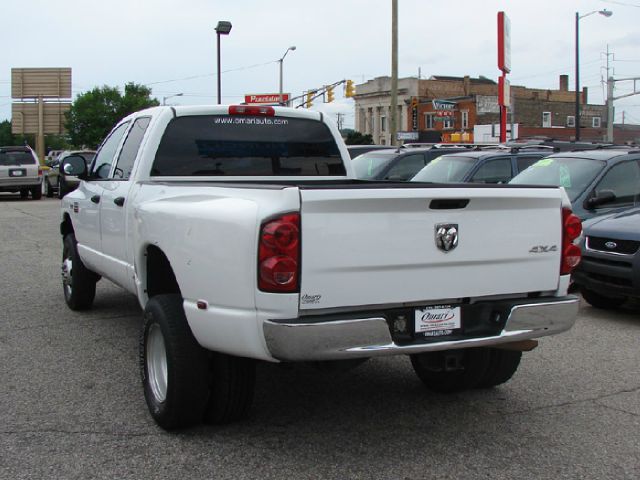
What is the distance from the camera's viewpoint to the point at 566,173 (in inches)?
388

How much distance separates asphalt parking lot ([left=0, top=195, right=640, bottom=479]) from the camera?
395cm

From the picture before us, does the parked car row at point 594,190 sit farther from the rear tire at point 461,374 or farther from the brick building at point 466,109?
the brick building at point 466,109

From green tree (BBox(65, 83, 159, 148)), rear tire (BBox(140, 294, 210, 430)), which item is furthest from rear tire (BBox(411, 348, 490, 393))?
green tree (BBox(65, 83, 159, 148))

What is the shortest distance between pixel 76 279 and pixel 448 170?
7.09 m

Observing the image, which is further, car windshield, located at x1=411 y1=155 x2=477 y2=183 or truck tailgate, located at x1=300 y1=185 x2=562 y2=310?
car windshield, located at x1=411 y1=155 x2=477 y2=183

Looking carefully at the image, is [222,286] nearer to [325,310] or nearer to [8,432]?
[325,310]

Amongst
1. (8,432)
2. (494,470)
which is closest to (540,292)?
(494,470)

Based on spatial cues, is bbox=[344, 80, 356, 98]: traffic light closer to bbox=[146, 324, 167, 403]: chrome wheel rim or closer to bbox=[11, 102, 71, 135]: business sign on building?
bbox=[11, 102, 71, 135]: business sign on building

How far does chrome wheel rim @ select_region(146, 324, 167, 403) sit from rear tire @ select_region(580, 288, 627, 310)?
198 inches

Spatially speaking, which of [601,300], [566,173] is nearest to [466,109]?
[566,173]

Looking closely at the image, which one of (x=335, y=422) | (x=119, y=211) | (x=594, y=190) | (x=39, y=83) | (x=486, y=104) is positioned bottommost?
(x=335, y=422)

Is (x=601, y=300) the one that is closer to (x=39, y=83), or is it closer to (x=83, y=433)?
(x=83, y=433)

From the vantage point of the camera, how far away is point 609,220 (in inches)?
317

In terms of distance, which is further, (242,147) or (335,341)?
(242,147)
